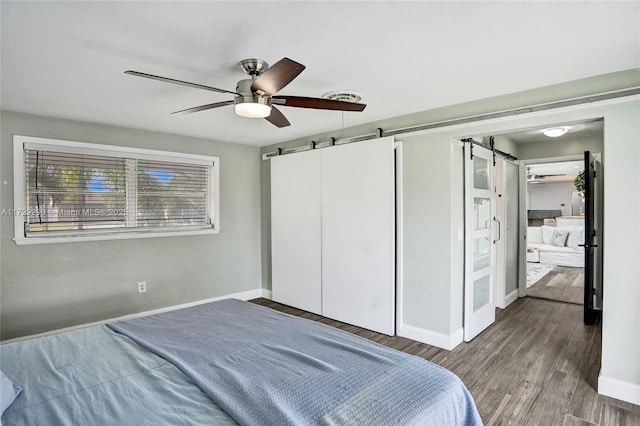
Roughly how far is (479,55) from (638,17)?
0.75m

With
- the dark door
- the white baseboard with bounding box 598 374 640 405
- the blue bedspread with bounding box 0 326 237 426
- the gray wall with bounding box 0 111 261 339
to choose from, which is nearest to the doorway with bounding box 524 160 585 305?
the dark door

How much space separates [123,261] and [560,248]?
8.63 metres

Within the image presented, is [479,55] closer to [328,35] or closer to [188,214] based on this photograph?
[328,35]

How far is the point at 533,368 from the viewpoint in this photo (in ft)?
9.46

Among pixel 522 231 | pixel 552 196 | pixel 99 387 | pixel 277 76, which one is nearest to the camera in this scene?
pixel 99 387

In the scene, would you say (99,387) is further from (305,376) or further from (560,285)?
(560,285)

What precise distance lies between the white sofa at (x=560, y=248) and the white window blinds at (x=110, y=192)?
7.26 metres

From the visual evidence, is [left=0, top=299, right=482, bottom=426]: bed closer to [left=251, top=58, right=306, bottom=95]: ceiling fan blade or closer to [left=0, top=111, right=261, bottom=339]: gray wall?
[left=251, top=58, right=306, bottom=95]: ceiling fan blade

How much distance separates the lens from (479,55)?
84.4 inches

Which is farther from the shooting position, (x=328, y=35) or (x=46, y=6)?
(x=328, y=35)

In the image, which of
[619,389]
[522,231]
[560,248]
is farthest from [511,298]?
[560,248]

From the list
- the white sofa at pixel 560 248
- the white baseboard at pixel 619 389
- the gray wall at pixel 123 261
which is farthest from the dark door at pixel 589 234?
the gray wall at pixel 123 261

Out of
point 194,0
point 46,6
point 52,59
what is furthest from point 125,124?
point 194,0

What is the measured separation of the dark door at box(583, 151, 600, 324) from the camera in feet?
12.0
